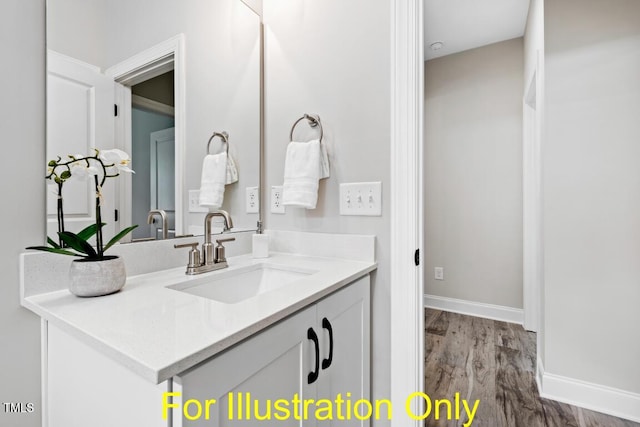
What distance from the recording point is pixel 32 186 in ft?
2.43

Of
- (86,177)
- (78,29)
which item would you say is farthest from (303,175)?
(78,29)

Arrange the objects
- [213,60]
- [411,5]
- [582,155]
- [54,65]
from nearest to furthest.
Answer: [54,65] → [411,5] → [213,60] → [582,155]

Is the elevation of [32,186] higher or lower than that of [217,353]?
higher

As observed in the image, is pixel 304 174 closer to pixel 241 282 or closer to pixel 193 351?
pixel 241 282

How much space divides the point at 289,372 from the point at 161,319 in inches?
11.9

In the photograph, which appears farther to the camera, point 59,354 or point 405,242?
point 405,242

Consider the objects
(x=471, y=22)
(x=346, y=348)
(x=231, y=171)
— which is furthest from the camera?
(x=471, y=22)

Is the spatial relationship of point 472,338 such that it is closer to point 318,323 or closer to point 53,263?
point 318,323

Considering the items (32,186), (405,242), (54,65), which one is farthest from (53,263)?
(405,242)

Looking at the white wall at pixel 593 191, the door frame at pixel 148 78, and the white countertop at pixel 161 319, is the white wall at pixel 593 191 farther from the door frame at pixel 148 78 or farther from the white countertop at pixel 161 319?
the door frame at pixel 148 78

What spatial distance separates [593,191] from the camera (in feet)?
5.15

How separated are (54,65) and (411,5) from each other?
1.11m

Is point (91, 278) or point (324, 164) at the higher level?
point (324, 164)

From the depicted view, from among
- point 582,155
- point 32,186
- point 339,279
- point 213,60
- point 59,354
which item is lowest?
point 59,354
